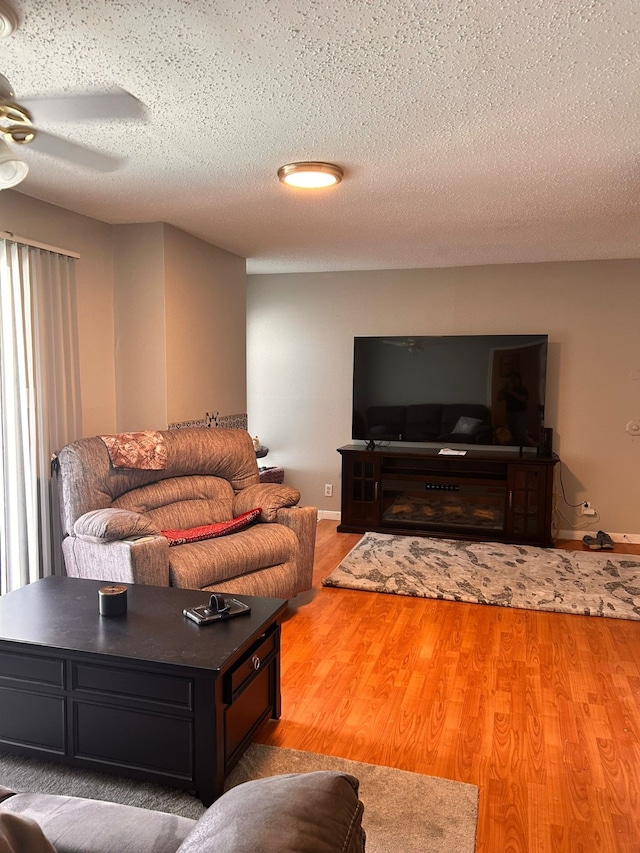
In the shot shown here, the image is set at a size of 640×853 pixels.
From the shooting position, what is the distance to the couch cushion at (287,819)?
0.77 metres

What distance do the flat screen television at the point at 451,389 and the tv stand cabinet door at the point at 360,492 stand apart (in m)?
0.32

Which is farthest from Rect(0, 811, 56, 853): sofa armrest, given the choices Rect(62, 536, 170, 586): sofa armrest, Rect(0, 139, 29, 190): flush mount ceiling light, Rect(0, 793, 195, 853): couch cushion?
Rect(62, 536, 170, 586): sofa armrest

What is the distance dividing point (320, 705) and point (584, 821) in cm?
107

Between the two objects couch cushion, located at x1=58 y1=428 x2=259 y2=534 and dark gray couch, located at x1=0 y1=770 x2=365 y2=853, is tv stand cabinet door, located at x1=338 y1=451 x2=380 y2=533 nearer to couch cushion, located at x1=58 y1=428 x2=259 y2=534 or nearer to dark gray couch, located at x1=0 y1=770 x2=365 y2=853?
couch cushion, located at x1=58 y1=428 x2=259 y2=534

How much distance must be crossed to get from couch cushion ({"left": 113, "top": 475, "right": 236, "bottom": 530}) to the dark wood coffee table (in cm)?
132

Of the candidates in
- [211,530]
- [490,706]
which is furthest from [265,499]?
[490,706]

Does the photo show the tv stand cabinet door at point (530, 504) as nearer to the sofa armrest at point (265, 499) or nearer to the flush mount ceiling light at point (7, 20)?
the sofa armrest at point (265, 499)

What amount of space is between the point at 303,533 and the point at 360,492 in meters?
1.80

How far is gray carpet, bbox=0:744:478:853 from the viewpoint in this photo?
1.88 m

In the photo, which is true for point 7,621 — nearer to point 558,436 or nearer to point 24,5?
point 24,5

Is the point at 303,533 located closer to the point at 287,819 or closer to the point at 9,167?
the point at 9,167

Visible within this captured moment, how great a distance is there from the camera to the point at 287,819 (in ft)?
2.63

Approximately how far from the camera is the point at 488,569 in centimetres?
442

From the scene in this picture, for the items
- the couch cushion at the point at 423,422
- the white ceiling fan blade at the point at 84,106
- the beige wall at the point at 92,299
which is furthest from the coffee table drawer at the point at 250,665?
the couch cushion at the point at 423,422
